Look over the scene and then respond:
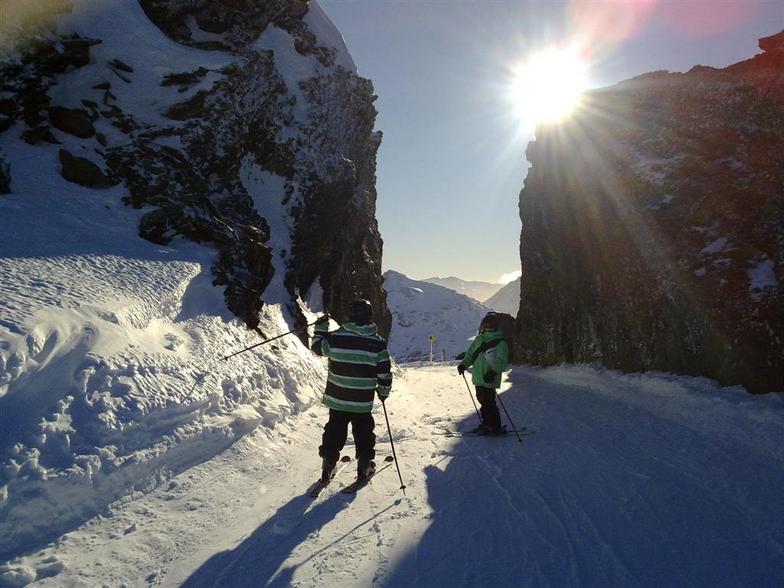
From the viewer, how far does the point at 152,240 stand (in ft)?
36.3

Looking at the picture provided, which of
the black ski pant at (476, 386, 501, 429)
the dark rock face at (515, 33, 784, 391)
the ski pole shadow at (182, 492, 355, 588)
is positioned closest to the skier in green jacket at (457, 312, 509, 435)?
the black ski pant at (476, 386, 501, 429)

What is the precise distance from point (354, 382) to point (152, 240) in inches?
315

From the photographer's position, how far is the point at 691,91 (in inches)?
652

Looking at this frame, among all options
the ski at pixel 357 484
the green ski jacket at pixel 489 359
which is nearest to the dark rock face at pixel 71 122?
the green ski jacket at pixel 489 359

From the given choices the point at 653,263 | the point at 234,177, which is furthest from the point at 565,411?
the point at 234,177

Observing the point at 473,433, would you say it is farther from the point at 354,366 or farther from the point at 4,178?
the point at 4,178

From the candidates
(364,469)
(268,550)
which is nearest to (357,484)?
(364,469)

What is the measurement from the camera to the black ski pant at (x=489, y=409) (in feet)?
29.1

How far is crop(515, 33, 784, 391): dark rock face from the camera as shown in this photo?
37.2ft

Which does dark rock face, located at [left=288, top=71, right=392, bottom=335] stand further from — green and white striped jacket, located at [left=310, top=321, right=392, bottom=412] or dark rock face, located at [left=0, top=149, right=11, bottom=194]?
green and white striped jacket, located at [left=310, top=321, right=392, bottom=412]

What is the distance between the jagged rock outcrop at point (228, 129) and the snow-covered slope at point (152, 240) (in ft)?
0.25

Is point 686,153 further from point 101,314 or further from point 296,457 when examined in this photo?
point 101,314

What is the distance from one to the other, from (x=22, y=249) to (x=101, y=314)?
249 centimetres

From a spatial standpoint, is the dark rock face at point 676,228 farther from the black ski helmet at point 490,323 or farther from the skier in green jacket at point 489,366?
the black ski helmet at point 490,323
